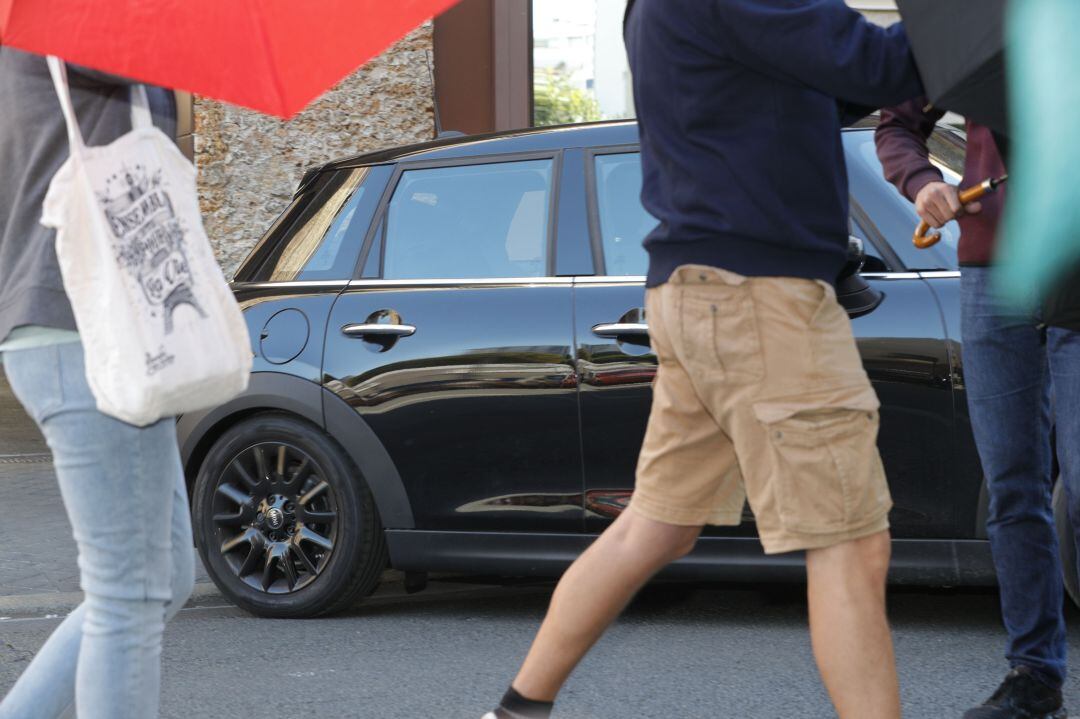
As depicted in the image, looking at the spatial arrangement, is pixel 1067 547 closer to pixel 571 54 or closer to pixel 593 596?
pixel 593 596

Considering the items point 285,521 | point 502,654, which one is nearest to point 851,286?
point 502,654

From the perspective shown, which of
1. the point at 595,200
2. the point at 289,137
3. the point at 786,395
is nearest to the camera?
the point at 786,395

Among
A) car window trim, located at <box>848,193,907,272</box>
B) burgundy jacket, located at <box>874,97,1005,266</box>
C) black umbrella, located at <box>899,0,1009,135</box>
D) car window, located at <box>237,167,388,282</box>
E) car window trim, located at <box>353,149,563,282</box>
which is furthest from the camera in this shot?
car window, located at <box>237,167,388,282</box>

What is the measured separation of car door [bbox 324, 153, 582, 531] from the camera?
4633mm

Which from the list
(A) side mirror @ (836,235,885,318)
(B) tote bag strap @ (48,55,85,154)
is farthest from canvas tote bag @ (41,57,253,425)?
(A) side mirror @ (836,235,885,318)

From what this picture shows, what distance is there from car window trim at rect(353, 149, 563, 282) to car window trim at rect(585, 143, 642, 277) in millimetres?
95

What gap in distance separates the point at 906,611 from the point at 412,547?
61.9 inches

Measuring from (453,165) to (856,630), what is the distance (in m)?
2.81

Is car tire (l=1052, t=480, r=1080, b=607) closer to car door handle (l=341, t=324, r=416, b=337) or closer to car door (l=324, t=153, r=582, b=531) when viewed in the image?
car door (l=324, t=153, r=582, b=531)

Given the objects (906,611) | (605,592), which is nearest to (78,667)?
(605,592)

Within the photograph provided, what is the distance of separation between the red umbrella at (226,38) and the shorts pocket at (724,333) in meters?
0.66

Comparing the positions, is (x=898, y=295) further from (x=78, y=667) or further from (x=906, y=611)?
(x=78, y=667)

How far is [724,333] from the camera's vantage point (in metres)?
2.63

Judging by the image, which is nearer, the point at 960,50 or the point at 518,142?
the point at 960,50
